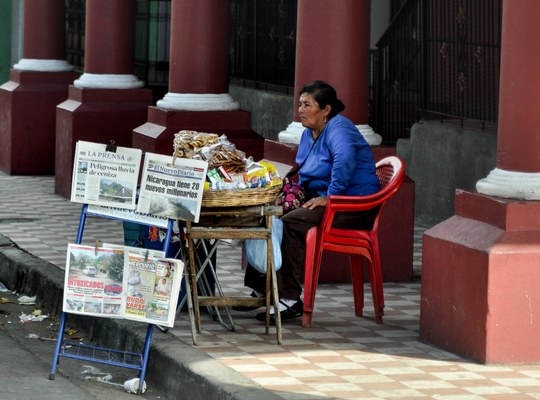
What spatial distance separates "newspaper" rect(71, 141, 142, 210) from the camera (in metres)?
7.37

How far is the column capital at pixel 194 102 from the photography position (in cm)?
1236

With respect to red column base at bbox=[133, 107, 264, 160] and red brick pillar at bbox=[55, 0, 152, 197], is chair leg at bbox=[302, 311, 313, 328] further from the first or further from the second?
red brick pillar at bbox=[55, 0, 152, 197]

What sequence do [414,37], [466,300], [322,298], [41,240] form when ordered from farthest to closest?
[414,37] → [41,240] → [322,298] → [466,300]

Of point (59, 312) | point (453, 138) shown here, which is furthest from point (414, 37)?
point (59, 312)

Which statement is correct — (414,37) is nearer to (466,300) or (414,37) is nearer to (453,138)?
(453,138)

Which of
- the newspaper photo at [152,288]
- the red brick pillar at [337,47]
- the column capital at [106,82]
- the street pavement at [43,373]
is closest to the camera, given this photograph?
the street pavement at [43,373]

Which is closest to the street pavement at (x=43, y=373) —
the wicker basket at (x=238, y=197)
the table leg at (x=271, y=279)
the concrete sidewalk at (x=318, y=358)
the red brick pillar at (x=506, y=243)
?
the concrete sidewalk at (x=318, y=358)

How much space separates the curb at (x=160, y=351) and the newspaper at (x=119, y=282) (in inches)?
9.6

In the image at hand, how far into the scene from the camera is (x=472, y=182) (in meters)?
11.9

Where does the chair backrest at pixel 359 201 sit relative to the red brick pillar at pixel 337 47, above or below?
below

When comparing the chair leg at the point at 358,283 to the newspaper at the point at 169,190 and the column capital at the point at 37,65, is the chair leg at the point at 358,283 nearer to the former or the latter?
the newspaper at the point at 169,190

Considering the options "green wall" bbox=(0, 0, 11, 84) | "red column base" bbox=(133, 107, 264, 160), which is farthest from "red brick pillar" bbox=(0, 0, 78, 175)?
"green wall" bbox=(0, 0, 11, 84)

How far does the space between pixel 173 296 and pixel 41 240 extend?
14.8ft

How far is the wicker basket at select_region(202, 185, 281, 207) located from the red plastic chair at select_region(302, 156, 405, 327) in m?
0.58
